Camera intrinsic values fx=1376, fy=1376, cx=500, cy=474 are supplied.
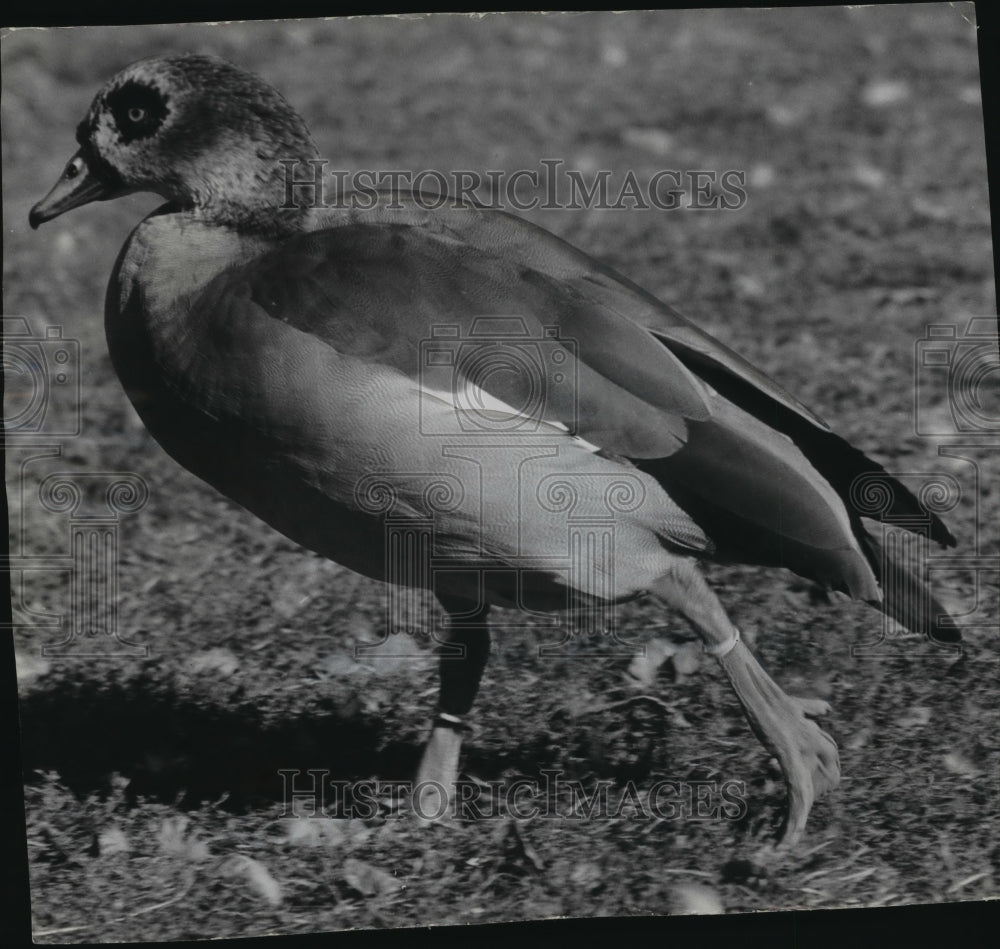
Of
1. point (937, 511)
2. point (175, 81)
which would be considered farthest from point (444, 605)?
point (937, 511)

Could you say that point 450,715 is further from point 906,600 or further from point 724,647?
point 906,600

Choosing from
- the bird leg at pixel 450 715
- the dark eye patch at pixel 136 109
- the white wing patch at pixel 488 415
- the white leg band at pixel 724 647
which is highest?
the dark eye patch at pixel 136 109

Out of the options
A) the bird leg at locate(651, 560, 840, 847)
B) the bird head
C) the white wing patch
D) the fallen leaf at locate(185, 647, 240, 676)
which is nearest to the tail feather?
the bird leg at locate(651, 560, 840, 847)

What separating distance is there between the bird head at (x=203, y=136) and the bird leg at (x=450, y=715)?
2.88ft

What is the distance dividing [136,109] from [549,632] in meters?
1.41

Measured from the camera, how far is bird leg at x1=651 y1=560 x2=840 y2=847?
2414 millimetres

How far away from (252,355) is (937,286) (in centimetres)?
245

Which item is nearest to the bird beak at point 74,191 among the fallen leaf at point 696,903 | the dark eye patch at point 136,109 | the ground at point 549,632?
the dark eye patch at point 136,109

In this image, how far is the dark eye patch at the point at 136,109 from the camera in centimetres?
235

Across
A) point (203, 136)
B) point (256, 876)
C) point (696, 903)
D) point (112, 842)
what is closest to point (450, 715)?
point (256, 876)

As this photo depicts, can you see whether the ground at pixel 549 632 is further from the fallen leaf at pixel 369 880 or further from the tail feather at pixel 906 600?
the tail feather at pixel 906 600

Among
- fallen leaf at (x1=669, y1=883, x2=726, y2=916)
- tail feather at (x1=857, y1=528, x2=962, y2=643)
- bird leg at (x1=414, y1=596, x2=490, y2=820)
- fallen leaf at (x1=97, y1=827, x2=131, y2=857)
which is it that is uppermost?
tail feather at (x1=857, y1=528, x2=962, y2=643)

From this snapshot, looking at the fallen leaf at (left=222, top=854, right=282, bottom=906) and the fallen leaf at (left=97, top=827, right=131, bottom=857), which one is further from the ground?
the fallen leaf at (left=97, top=827, right=131, bottom=857)

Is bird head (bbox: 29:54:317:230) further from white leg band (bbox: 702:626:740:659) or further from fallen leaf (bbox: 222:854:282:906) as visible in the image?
fallen leaf (bbox: 222:854:282:906)
